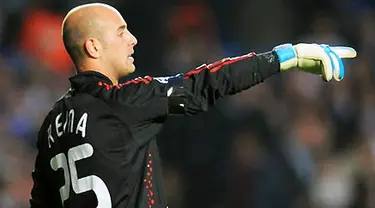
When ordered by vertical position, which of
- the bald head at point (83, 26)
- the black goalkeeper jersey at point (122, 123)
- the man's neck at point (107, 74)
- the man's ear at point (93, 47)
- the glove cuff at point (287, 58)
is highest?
the bald head at point (83, 26)

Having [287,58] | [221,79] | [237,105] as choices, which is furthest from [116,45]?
[237,105]

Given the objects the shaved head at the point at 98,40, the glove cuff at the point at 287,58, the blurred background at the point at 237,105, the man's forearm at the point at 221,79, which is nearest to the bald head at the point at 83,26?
the shaved head at the point at 98,40

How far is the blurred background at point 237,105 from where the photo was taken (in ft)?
22.5

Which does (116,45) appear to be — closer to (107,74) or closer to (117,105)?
(107,74)

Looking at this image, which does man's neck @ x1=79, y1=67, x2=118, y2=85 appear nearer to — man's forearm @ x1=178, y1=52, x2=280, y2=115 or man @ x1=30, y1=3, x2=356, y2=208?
man @ x1=30, y1=3, x2=356, y2=208

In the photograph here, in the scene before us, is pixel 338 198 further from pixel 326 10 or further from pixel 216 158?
pixel 326 10

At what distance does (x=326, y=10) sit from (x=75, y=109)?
4654 millimetres

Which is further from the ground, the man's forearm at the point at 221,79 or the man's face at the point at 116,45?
the man's face at the point at 116,45

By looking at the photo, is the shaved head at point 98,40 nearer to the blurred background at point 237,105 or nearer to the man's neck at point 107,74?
the man's neck at point 107,74

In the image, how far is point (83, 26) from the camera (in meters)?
3.66

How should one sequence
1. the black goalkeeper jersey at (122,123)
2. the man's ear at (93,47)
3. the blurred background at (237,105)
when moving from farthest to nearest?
the blurred background at (237,105) < the man's ear at (93,47) < the black goalkeeper jersey at (122,123)

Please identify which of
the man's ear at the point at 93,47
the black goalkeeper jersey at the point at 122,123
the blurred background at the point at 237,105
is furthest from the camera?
the blurred background at the point at 237,105

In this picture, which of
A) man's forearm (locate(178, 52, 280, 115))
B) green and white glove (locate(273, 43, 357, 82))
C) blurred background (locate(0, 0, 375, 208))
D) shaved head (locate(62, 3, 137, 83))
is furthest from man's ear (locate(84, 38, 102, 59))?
blurred background (locate(0, 0, 375, 208))

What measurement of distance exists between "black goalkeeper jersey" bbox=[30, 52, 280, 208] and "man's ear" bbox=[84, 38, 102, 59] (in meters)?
0.08
